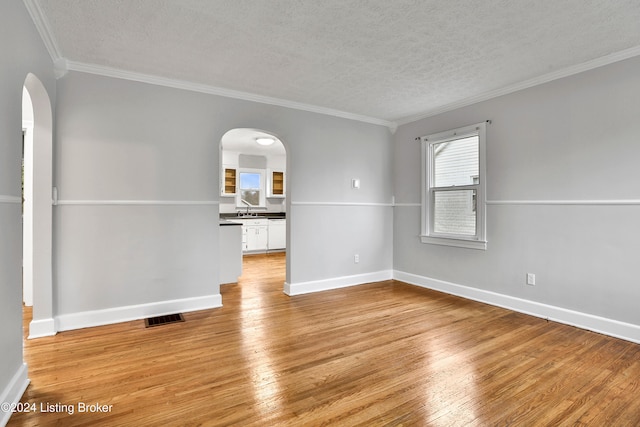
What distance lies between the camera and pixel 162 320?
3119 mm

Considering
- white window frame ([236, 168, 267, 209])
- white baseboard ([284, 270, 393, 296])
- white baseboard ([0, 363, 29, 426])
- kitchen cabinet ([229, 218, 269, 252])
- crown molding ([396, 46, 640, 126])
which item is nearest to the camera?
white baseboard ([0, 363, 29, 426])

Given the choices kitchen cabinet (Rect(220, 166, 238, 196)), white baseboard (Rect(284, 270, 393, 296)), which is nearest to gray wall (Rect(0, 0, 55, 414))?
white baseboard (Rect(284, 270, 393, 296))

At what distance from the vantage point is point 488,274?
370 centimetres

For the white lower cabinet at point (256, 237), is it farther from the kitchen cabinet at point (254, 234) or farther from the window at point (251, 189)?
the window at point (251, 189)

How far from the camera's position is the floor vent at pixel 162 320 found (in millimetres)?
3035

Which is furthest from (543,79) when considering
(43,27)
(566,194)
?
(43,27)

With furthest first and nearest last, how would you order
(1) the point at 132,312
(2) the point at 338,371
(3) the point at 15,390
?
1. (1) the point at 132,312
2. (2) the point at 338,371
3. (3) the point at 15,390

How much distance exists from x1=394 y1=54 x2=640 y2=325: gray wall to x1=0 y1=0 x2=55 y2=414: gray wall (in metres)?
4.15

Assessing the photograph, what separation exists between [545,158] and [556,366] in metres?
1.99

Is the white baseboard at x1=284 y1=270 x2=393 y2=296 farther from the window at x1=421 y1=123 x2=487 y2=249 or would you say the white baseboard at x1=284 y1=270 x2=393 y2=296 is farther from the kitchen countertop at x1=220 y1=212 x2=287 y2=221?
the kitchen countertop at x1=220 y1=212 x2=287 y2=221

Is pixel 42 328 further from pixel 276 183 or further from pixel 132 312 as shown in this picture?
pixel 276 183

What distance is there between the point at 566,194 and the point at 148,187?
4131 millimetres

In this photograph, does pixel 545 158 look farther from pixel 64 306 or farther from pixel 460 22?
pixel 64 306

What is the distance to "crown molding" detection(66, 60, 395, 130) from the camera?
2.93 metres
